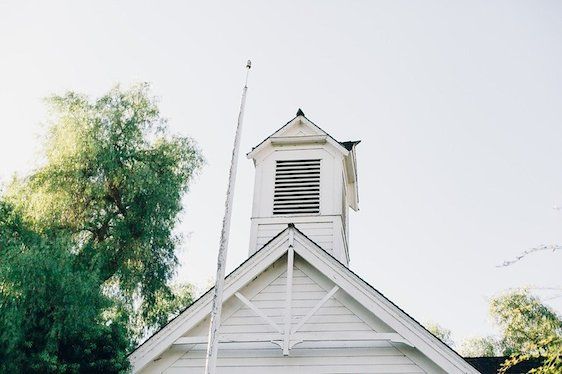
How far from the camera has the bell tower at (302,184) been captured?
43.7 feet

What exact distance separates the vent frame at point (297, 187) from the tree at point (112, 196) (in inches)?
242

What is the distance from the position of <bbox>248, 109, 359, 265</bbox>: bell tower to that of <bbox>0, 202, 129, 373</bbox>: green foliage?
4.31 meters

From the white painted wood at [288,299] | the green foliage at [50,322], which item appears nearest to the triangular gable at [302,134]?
the white painted wood at [288,299]

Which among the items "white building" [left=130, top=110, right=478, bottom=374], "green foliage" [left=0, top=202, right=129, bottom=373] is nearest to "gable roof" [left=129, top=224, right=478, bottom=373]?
"white building" [left=130, top=110, right=478, bottom=374]

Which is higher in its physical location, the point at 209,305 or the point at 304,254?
the point at 304,254

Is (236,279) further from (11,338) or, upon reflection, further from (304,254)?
(11,338)

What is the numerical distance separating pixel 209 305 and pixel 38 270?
3.42m

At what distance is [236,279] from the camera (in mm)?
10953

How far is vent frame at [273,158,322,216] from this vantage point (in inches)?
539

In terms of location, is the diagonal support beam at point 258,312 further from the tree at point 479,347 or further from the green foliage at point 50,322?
the tree at point 479,347

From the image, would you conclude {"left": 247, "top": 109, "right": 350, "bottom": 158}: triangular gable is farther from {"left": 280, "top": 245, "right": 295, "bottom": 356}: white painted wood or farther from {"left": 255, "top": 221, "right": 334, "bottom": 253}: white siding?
{"left": 280, "top": 245, "right": 295, "bottom": 356}: white painted wood

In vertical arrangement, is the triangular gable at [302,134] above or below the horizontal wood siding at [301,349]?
above

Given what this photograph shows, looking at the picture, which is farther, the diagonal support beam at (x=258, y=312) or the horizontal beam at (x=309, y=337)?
the diagonal support beam at (x=258, y=312)

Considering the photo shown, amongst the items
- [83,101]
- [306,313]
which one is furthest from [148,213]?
[306,313]
